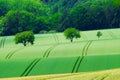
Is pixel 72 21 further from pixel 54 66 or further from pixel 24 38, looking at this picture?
pixel 54 66

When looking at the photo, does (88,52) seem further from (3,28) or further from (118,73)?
(3,28)

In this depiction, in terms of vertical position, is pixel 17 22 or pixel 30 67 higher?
pixel 30 67

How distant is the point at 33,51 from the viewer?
62.9 meters

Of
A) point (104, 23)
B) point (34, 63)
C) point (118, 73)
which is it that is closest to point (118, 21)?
point (104, 23)

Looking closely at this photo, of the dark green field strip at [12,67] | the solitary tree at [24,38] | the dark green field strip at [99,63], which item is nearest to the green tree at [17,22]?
the solitary tree at [24,38]

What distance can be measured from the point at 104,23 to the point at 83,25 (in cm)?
876

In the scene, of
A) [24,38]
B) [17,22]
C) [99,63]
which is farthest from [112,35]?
[99,63]

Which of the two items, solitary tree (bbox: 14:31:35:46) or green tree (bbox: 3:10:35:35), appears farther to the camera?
green tree (bbox: 3:10:35:35)

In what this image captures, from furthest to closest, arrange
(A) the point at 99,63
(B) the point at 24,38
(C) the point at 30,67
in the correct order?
(B) the point at 24,38, (C) the point at 30,67, (A) the point at 99,63

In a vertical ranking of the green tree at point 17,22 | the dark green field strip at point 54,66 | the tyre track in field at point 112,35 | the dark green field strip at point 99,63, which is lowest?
the green tree at point 17,22

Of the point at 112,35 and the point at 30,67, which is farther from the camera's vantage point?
the point at 112,35

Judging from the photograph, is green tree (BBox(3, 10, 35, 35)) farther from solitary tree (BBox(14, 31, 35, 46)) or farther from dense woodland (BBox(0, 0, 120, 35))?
solitary tree (BBox(14, 31, 35, 46))

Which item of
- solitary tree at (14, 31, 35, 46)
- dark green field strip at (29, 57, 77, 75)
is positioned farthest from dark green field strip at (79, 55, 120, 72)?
solitary tree at (14, 31, 35, 46)

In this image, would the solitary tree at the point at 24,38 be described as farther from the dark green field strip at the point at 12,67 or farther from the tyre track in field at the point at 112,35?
the dark green field strip at the point at 12,67
